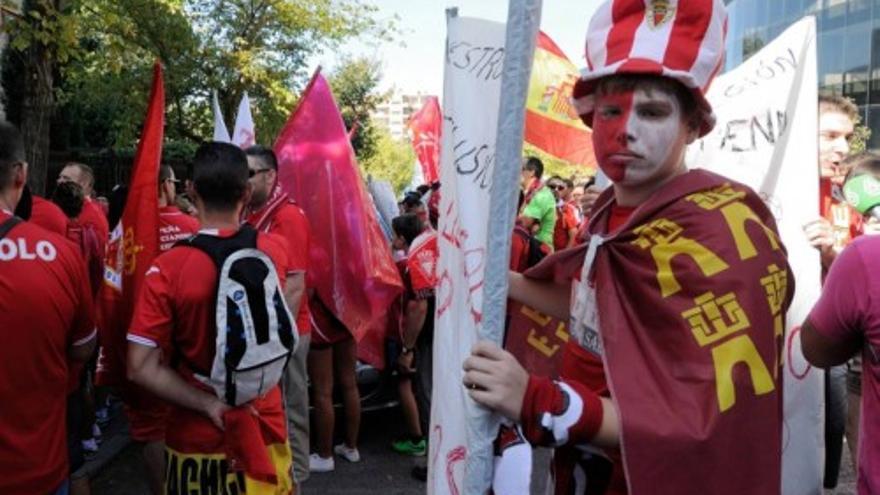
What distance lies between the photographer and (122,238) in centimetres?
354

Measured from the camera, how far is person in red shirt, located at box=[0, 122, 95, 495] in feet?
8.73

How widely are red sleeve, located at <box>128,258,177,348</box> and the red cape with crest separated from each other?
171 cm

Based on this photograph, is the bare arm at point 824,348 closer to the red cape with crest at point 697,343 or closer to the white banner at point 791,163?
the red cape with crest at point 697,343

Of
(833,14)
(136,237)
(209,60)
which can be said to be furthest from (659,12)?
(833,14)

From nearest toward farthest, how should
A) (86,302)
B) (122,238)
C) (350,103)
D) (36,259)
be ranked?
(36,259) → (86,302) → (122,238) → (350,103)

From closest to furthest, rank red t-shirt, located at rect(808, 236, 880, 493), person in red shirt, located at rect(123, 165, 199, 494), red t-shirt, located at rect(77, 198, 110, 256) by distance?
red t-shirt, located at rect(808, 236, 880, 493) → person in red shirt, located at rect(123, 165, 199, 494) → red t-shirt, located at rect(77, 198, 110, 256)

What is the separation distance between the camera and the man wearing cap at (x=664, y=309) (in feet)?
5.15

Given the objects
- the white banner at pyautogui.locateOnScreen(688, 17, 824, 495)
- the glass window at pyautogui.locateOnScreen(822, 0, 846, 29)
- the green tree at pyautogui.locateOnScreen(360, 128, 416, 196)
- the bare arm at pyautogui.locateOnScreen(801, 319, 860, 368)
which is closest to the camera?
the bare arm at pyautogui.locateOnScreen(801, 319, 860, 368)

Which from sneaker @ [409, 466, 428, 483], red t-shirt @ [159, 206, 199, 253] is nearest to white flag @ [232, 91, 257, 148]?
red t-shirt @ [159, 206, 199, 253]

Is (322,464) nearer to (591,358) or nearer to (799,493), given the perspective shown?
(799,493)

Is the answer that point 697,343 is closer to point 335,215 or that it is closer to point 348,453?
point 335,215

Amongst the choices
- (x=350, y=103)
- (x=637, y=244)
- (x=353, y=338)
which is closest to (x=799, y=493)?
(x=637, y=244)

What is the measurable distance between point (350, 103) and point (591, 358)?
1228 inches

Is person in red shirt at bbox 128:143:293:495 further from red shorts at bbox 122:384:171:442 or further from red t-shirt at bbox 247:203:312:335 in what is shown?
red t-shirt at bbox 247:203:312:335
